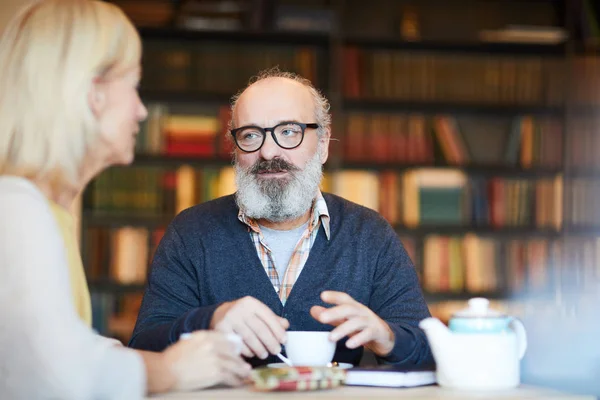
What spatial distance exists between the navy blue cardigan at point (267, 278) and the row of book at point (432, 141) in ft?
7.62

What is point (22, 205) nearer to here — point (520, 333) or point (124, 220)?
point (520, 333)

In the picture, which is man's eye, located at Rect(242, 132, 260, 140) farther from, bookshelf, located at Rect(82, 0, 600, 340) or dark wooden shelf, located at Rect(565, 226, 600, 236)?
dark wooden shelf, located at Rect(565, 226, 600, 236)

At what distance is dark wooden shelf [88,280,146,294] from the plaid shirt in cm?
232

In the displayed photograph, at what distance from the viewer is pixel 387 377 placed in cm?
Result: 154

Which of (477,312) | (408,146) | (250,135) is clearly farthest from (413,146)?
(477,312)

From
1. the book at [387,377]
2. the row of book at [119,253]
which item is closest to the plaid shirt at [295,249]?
the book at [387,377]

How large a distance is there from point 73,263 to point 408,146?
3572 mm

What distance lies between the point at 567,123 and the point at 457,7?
94 cm

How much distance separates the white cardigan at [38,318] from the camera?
1156 millimetres

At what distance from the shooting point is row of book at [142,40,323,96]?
4660mm

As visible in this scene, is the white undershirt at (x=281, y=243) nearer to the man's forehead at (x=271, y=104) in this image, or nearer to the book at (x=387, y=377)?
the man's forehead at (x=271, y=104)

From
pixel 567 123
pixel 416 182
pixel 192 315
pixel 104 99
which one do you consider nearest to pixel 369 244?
pixel 192 315

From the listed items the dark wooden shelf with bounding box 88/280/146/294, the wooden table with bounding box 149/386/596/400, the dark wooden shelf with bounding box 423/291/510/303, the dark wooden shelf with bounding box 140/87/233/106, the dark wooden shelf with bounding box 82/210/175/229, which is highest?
the dark wooden shelf with bounding box 140/87/233/106

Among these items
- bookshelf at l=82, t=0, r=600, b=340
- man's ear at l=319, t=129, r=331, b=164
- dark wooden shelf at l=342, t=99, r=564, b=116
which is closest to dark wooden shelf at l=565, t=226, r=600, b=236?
bookshelf at l=82, t=0, r=600, b=340
